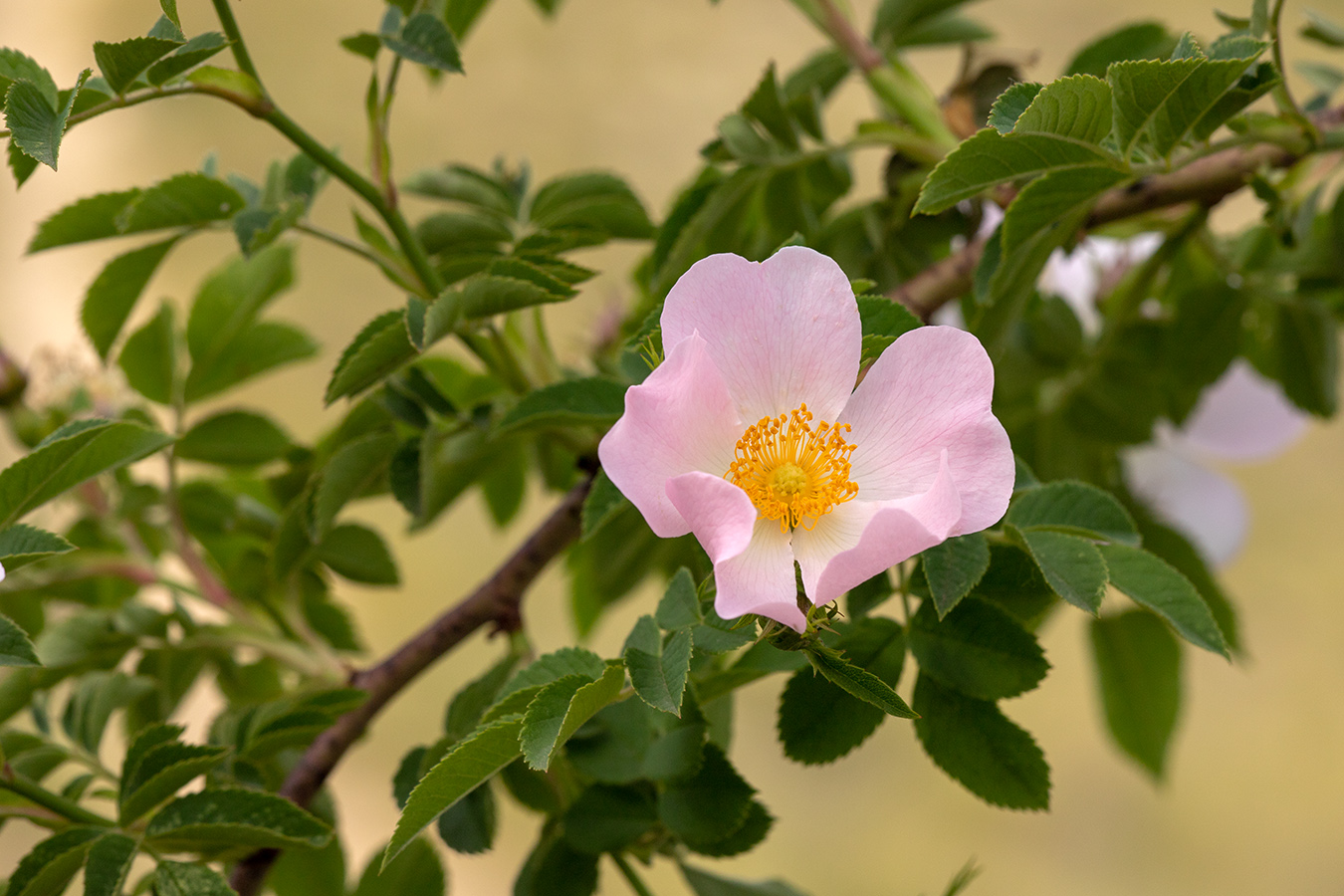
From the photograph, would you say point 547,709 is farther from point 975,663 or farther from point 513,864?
point 513,864

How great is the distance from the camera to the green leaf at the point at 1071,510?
0.21 metres

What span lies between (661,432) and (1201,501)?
352 mm

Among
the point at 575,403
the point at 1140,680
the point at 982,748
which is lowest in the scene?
the point at 1140,680

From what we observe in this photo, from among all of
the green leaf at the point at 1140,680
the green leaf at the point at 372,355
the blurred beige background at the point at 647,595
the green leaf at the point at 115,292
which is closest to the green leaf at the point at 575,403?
the green leaf at the point at 372,355

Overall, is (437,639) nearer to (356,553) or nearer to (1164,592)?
(356,553)

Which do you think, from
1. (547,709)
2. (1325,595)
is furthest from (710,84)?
(547,709)

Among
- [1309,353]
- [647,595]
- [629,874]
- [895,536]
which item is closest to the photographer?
[895,536]

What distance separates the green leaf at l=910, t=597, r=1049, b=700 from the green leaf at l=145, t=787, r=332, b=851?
0.42 ft

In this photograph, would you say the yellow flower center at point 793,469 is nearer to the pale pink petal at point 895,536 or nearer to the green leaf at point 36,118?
the pale pink petal at point 895,536

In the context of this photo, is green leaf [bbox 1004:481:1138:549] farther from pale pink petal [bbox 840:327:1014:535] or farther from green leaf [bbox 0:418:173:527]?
green leaf [bbox 0:418:173:527]

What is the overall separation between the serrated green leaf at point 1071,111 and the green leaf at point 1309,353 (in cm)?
21

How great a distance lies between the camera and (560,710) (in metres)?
0.17

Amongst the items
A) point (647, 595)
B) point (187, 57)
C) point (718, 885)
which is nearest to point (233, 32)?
point (187, 57)

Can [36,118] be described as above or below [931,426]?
above
